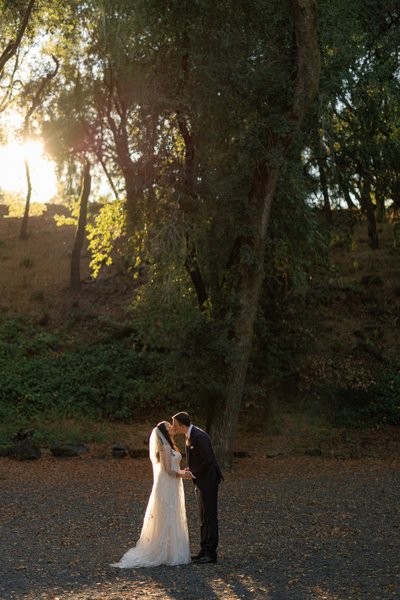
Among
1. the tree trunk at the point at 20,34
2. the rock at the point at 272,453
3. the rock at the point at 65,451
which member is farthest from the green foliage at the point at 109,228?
the rock at the point at 272,453

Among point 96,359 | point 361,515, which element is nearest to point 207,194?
point 361,515

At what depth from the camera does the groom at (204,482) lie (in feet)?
33.1

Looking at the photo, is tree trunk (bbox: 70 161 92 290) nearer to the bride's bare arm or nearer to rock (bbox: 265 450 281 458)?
rock (bbox: 265 450 281 458)

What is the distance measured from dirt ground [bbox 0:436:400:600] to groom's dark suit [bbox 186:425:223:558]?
33cm

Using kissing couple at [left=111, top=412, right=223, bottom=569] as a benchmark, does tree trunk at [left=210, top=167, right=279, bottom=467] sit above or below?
above

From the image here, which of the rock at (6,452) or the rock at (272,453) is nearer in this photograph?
the rock at (6,452)

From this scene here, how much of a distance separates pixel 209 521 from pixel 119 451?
10816mm

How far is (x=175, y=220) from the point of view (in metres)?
18.2

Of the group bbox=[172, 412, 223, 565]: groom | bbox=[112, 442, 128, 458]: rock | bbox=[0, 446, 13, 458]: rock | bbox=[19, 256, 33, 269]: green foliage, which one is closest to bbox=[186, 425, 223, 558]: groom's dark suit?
bbox=[172, 412, 223, 565]: groom

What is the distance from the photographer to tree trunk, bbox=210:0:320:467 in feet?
59.1

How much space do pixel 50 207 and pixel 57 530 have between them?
39.6 meters

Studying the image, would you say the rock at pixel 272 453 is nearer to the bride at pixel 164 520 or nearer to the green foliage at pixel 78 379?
the green foliage at pixel 78 379

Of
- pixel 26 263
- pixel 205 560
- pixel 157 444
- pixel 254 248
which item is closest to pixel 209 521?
pixel 205 560

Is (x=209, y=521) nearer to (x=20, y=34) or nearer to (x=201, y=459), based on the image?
(x=201, y=459)
